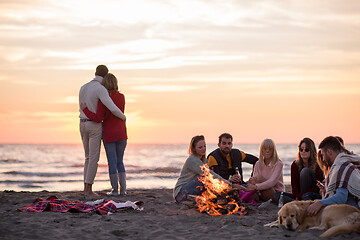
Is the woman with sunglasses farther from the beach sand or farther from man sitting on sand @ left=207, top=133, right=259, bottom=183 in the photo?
man sitting on sand @ left=207, top=133, right=259, bottom=183

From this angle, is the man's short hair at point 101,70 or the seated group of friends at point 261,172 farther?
the man's short hair at point 101,70

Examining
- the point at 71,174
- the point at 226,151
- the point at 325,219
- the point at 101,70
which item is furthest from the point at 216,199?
the point at 71,174

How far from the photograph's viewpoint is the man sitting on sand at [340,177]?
18.1 ft

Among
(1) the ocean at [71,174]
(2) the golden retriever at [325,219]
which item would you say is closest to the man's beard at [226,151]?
(2) the golden retriever at [325,219]

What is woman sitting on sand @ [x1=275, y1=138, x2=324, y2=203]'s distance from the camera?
7.39 m

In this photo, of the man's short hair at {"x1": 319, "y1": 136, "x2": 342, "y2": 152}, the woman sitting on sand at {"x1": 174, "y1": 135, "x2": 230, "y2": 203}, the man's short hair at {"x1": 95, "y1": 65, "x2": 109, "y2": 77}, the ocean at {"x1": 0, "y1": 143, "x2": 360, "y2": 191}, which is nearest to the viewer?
the man's short hair at {"x1": 319, "y1": 136, "x2": 342, "y2": 152}

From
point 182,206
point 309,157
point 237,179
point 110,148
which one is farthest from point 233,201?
point 110,148

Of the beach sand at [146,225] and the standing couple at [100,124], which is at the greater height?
the standing couple at [100,124]

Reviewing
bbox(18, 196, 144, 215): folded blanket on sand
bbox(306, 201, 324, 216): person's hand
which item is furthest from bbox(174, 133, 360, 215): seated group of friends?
bbox(18, 196, 144, 215): folded blanket on sand

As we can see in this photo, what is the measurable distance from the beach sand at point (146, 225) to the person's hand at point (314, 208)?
23 centimetres

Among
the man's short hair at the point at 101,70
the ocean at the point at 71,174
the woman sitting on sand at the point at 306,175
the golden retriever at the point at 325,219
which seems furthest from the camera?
the ocean at the point at 71,174

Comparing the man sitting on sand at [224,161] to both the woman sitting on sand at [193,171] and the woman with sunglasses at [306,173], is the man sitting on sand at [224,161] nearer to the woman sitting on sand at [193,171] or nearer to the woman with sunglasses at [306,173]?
the woman sitting on sand at [193,171]

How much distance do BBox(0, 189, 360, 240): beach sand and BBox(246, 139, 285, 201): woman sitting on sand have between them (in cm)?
33

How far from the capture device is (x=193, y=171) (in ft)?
25.0
